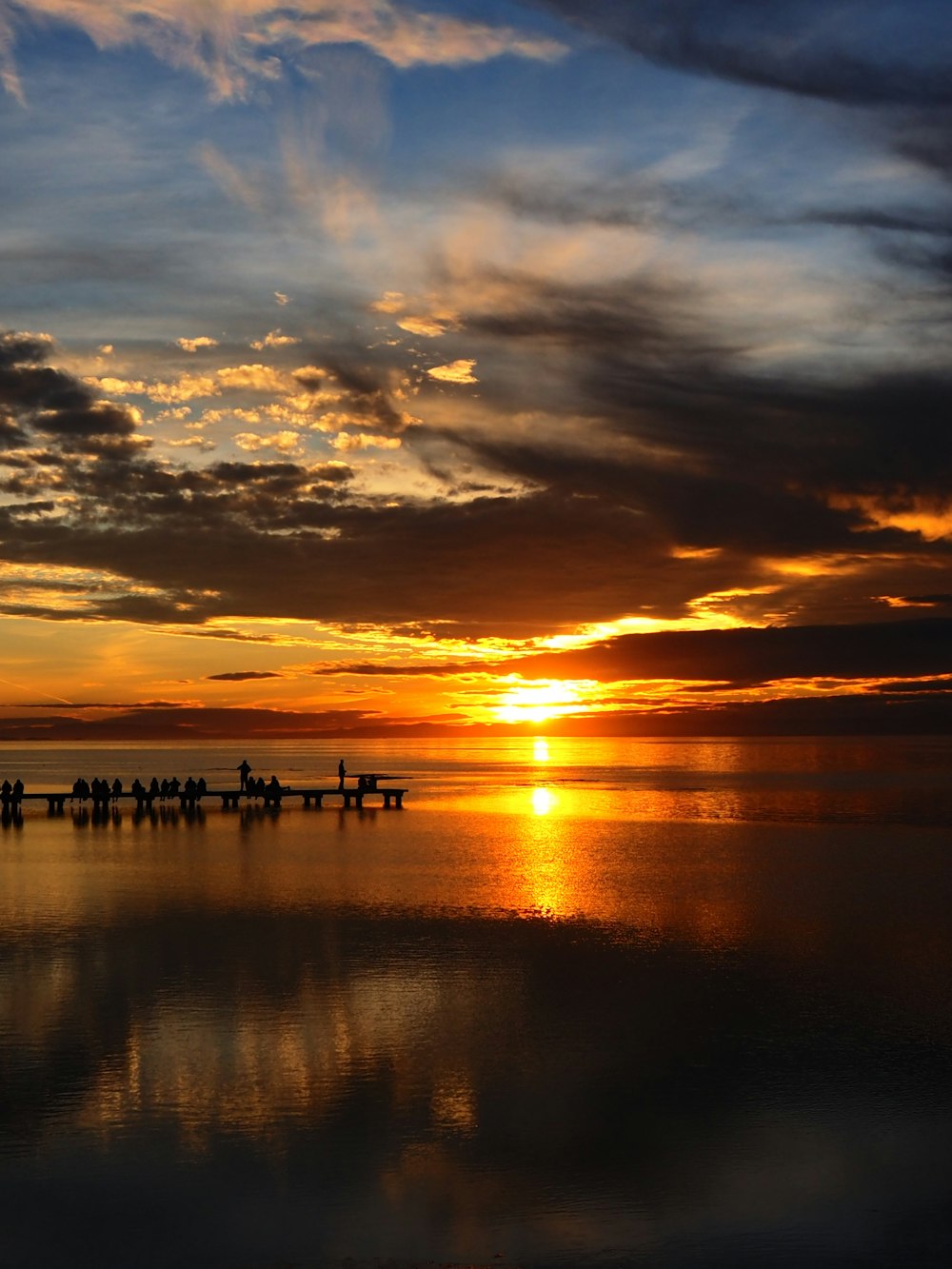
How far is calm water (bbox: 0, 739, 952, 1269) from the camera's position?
11289 mm

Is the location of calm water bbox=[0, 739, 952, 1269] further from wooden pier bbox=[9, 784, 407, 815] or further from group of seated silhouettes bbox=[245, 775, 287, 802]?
group of seated silhouettes bbox=[245, 775, 287, 802]

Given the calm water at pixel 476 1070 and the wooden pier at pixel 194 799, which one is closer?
the calm water at pixel 476 1070

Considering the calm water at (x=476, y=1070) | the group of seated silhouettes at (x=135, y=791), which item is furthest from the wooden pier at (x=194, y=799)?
the calm water at (x=476, y=1070)

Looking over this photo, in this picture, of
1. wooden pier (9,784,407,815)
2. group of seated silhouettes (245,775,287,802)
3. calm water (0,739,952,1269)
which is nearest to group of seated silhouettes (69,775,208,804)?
wooden pier (9,784,407,815)

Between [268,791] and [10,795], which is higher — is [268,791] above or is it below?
below

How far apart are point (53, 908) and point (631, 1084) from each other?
18.0m

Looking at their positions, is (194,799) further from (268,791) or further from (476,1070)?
(476,1070)

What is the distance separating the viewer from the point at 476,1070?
15.9 meters

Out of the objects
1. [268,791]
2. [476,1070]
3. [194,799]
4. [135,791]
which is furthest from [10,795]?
[476,1070]

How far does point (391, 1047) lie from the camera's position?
16688 mm

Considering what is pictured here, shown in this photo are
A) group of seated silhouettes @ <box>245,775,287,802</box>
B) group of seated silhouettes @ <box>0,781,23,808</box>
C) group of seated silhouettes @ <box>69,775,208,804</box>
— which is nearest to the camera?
group of seated silhouettes @ <box>0,781,23,808</box>

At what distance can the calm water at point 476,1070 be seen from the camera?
37.0 feet

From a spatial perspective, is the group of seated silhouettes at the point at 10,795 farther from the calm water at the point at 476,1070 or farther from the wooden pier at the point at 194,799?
the calm water at the point at 476,1070

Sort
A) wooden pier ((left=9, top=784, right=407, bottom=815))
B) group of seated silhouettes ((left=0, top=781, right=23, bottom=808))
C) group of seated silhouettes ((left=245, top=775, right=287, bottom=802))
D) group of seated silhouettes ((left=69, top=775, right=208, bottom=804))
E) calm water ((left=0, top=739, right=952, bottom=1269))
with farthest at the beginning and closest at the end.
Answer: group of seated silhouettes ((left=245, top=775, right=287, bottom=802)) → group of seated silhouettes ((left=69, top=775, right=208, bottom=804)) → wooden pier ((left=9, top=784, right=407, bottom=815)) → group of seated silhouettes ((left=0, top=781, right=23, bottom=808)) → calm water ((left=0, top=739, right=952, bottom=1269))
